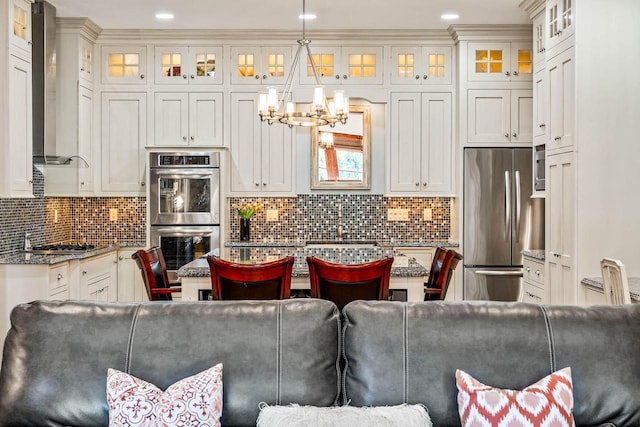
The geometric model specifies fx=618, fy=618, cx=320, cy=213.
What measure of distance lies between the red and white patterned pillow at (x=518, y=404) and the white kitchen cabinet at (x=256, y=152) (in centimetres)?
440

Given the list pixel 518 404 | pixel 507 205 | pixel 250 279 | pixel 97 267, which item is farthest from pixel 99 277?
pixel 518 404

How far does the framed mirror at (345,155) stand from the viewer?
621 cm

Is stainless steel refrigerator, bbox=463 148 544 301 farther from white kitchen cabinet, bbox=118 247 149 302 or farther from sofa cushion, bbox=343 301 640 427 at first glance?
sofa cushion, bbox=343 301 640 427

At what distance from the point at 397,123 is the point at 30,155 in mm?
3304

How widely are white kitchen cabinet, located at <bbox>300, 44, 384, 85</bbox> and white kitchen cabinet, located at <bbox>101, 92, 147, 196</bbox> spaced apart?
1655 mm

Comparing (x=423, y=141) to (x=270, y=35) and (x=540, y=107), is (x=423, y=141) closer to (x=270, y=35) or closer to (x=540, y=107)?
(x=540, y=107)

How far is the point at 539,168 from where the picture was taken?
16.2 feet

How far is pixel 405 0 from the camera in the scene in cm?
507

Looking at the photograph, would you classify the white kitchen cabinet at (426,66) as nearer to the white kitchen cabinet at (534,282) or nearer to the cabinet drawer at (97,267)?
the white kitchen cabinet at (534,282)

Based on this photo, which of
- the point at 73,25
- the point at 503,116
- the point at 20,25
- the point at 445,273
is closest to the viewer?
the point at 445,273

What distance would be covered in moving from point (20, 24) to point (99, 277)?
2144 mm

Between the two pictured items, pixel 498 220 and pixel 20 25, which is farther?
pixel 498 220

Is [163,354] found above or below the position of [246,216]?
below

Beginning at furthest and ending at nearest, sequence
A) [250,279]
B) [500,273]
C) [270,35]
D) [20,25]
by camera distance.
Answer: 1. [270,35]
2. [500,273]
3. [20,25]
4. [250,279]
